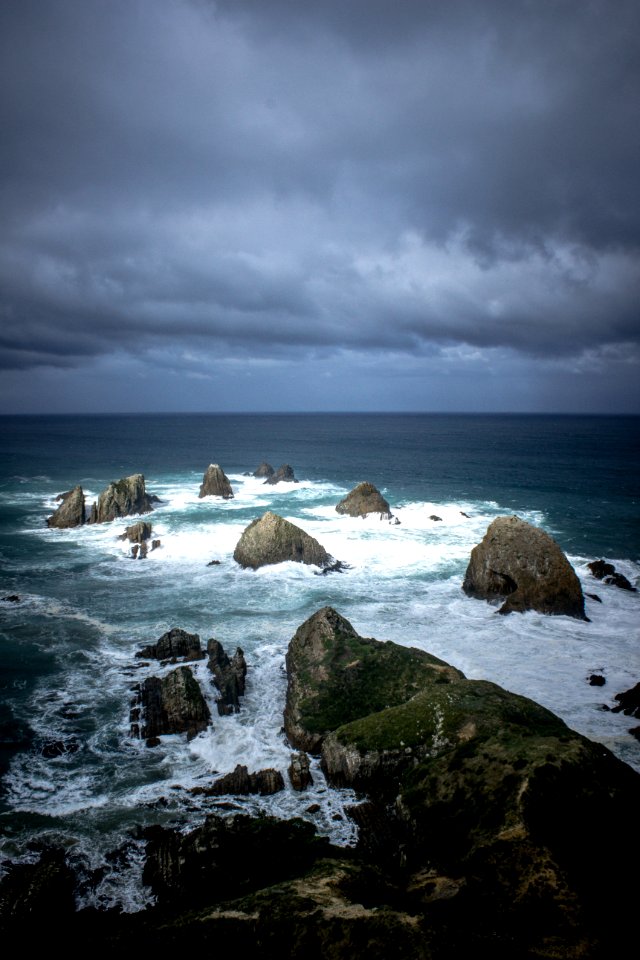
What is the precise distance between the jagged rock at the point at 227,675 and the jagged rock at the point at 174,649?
0.78 metres

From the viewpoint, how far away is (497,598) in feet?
115

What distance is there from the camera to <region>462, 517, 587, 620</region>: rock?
33.6 meters

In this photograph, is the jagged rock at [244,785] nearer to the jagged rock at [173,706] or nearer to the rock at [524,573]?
the jagged rock at [173,706]

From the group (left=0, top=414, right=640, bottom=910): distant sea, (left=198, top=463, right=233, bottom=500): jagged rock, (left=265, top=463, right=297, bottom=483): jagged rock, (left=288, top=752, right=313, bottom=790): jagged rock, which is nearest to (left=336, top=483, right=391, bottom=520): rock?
(left=0, top=414, right=640, bottom=910): distant sea

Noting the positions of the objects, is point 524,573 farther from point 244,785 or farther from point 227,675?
point 244,785

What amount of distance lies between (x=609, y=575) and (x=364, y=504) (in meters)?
27.3

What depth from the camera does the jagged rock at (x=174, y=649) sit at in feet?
90.8

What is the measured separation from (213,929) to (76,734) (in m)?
14.1

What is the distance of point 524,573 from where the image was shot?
34500 mm

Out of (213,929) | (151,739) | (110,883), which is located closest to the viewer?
(213,929)

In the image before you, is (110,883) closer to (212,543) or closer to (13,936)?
(13,936)

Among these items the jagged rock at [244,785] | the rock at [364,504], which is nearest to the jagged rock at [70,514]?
the rock at [364,504]

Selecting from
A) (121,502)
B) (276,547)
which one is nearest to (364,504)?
(276,547)

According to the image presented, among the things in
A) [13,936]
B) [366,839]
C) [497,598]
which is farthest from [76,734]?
[497,598]
